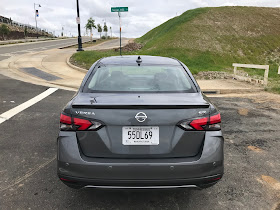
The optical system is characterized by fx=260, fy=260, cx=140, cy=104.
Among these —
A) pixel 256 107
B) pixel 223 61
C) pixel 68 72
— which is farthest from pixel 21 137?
pixel 223 61

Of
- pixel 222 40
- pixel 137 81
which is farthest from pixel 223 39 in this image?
pixel 137 81

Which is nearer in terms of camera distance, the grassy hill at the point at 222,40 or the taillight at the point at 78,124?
the taillight at the point at 78,124

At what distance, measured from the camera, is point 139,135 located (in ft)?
8.16

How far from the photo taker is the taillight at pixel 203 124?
2.52 metres

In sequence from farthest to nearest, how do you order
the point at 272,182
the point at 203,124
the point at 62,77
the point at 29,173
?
1. the point at 62,77
2. the point at 29,173
3. the point at 272,182
4. the point at 203,124

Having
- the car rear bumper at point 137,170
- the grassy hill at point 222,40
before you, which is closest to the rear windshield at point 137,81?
the car rear bumper at point 137,170

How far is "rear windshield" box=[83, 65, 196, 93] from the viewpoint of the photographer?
3.09 meters

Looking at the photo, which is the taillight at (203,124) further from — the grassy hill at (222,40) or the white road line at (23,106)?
the grassy hill at (222,40)

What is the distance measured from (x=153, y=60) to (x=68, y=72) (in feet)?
36.7

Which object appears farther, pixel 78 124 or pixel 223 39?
pixel 223 39

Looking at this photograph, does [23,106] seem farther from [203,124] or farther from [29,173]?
[203,124]

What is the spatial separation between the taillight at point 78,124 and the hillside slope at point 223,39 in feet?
60.0

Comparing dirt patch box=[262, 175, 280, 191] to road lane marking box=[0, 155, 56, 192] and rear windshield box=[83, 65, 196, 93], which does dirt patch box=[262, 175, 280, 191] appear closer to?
rear windshield box=[83, 65, 196, 93]

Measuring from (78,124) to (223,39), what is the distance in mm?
30164
